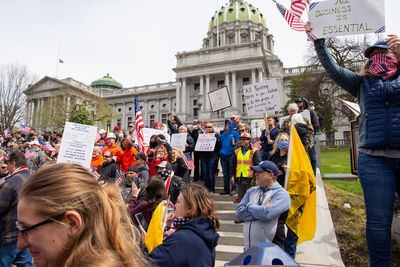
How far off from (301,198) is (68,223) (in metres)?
3.58

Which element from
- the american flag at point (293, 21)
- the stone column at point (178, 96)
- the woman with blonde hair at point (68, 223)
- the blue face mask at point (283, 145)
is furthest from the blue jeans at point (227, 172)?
the stone column at point (178, 96)

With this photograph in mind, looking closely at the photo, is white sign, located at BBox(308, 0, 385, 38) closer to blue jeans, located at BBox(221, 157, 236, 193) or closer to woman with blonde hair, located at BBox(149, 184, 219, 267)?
woman with blonde hair, located at BBox(149, 184, 219, 267)

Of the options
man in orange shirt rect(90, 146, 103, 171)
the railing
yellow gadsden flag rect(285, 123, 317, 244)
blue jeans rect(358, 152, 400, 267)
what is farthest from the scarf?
the railing

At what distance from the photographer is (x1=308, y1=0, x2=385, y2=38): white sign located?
2598 mm

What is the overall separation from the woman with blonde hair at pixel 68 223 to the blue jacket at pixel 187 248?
2.56ft

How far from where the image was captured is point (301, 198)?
12.9 ft

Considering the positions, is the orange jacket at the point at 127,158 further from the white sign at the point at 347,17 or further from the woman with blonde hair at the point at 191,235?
the white sign at the point at 347,17

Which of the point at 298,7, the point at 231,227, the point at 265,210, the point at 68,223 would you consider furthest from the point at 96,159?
the point at 68,223

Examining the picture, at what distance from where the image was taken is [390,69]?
2.30m

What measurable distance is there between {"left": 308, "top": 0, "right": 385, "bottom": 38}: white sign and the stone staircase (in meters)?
3.66

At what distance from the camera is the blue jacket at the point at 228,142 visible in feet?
24.3

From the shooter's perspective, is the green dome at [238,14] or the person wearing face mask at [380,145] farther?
the green dome at [238,14]

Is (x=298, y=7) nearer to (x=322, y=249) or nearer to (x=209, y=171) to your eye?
(x=322, y=249)

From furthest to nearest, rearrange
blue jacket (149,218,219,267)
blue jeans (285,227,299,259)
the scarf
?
1. blue jeans (285,227,299,259)
2. the scarf
3. blue jacket (149,218,219,267)
